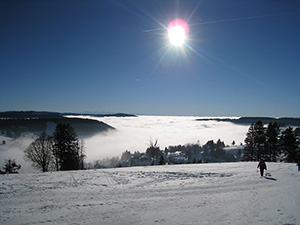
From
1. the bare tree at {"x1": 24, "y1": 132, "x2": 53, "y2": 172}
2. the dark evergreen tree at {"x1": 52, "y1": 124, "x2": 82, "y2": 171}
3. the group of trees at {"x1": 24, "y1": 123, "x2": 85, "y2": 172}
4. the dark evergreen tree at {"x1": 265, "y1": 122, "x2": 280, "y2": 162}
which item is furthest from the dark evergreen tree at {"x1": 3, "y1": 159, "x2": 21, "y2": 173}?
the dark evergreen tree at {"x1": 265, "y1": 122, "x2": 280, "y2": 162}

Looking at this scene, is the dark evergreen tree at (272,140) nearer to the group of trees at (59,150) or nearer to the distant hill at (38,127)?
the group of trees at (59,150)

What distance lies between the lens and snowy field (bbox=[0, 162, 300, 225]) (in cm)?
685

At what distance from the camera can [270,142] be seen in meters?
32.3

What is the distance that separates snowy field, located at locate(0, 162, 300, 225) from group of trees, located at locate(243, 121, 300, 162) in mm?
22725

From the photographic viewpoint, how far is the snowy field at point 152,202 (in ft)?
22.5

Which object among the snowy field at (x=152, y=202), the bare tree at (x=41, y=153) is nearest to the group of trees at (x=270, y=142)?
the snowy field at (x=152, y=202)

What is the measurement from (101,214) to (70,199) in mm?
3151

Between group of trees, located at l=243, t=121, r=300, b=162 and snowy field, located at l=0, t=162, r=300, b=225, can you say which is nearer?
snowy field, located at l=0, t=162, r=300, b=225

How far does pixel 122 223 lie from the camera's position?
21.5ft

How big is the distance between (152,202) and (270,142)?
112ft

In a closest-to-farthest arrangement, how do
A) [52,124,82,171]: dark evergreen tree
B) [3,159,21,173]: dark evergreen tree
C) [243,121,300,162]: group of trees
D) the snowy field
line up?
the snowy field, [52,124,82,171]: dark evergreen tree, [3,159,21,173]: dark evergreen tree, [243,121,300,162]: group of trees

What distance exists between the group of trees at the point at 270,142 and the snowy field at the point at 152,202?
2272 cm

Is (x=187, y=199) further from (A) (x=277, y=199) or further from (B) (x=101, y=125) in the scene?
(B) (x=101, y=125)

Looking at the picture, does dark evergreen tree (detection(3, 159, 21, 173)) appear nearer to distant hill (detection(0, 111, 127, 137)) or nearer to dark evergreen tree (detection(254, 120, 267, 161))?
dark evergreen tree (detection(254, 120, 267, 161))
